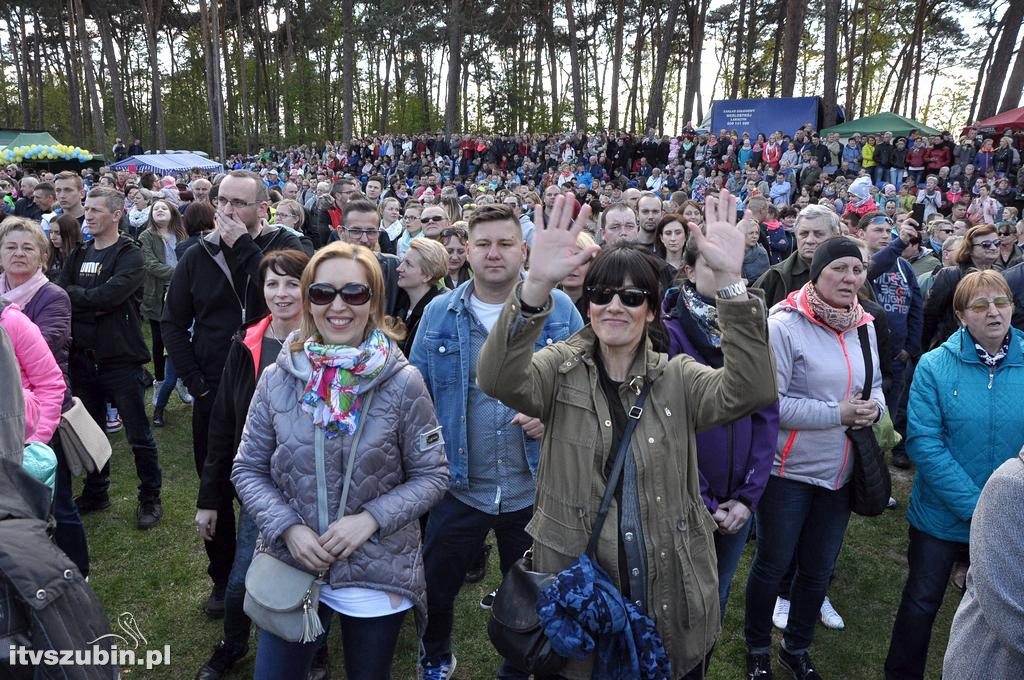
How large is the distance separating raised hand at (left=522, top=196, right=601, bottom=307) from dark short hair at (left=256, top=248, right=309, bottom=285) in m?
1.37

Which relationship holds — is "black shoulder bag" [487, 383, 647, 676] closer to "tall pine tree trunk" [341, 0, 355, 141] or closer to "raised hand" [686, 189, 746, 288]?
"raised hand" [686, 189, 746, 288]

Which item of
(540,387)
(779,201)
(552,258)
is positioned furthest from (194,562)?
(779,201)

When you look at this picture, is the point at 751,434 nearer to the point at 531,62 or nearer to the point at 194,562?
the point at 194,562

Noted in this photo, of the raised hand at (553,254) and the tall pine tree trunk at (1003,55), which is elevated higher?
the tall pine tree trunk at (1003,55)

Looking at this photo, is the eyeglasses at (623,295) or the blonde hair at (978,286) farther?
the blonde hair at (978,286)

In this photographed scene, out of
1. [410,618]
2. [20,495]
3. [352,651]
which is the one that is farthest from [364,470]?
[410,618]

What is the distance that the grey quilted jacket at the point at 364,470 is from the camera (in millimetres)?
2199

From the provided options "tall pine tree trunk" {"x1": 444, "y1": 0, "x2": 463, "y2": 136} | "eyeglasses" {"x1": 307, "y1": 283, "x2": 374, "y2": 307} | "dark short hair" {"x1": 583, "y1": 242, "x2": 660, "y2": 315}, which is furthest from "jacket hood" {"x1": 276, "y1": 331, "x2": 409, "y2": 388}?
"tall pine tree trunk" {"x1": 444, "y1": 0, "x2": 463, "y2": 136}

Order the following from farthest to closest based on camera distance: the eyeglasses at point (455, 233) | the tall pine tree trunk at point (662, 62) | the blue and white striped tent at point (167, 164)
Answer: the tall pine tree trunk at point (662, 62), the blue and white striped tent at point (167, 164), the eyeglasses at point (455, 233)

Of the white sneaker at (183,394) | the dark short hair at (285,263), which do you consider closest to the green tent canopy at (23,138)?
the white sneaker at (183,394)

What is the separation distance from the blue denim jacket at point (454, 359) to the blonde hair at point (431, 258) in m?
1.03

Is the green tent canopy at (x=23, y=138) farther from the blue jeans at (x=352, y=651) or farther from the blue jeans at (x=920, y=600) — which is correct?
the blue jeans at (x=920, y=600)

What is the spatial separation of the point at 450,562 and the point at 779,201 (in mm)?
16737

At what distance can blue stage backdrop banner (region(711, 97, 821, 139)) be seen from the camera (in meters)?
22.0
